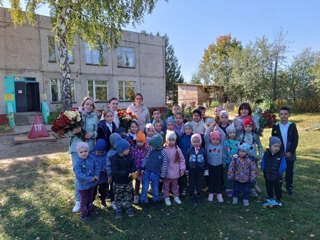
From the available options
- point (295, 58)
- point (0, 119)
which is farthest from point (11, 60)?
point (295, 58)

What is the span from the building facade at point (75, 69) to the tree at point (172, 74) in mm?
13065

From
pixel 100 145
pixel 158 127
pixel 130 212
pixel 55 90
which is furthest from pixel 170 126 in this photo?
pixel 55 90

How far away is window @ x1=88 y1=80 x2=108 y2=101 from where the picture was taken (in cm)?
1945

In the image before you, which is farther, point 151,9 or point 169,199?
point 151,9

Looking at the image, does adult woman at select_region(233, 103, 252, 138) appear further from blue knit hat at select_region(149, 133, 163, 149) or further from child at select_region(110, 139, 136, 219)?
child at select_region(110, 139, 136, 219)

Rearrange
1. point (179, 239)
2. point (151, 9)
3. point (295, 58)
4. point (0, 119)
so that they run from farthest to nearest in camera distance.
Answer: point (295, 58)
point (0, 119)
point (151, 9)
point (179, 239)

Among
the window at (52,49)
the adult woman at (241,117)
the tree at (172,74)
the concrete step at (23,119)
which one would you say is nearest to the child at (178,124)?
the adult woman at (241,117)

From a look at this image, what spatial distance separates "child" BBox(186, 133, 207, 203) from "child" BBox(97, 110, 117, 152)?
1415 mm

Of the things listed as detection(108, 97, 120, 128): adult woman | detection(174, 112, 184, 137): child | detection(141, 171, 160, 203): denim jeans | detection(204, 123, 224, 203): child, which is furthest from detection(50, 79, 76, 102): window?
detection(204, 123, 224, 203): child

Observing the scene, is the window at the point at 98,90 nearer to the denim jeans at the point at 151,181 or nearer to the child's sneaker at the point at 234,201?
the denim jeans at the point at 151,181

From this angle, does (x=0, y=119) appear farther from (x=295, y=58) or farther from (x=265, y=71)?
(x=295, y=58)

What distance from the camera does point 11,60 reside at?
15570mm

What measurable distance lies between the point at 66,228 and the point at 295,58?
1006 inches

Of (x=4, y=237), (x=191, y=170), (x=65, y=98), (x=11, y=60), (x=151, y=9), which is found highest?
(x=151, y=9)
